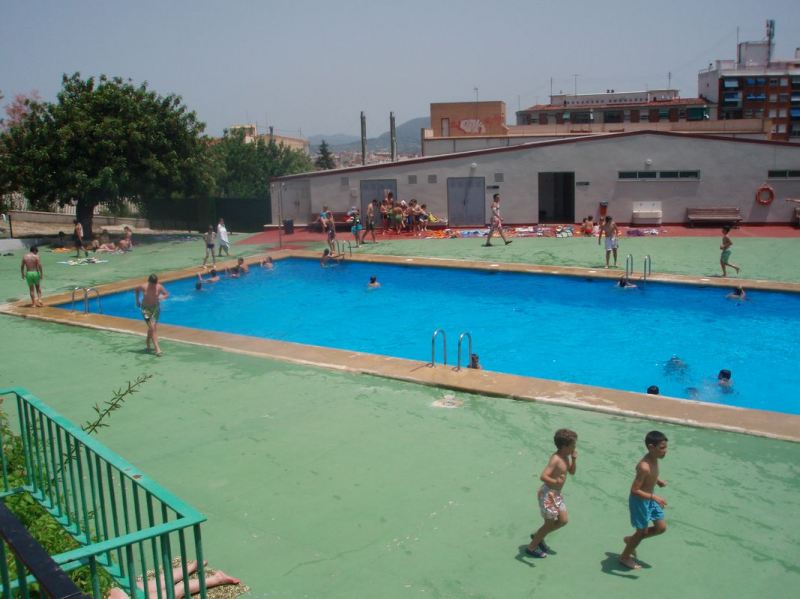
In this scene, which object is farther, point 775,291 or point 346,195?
point 346,195

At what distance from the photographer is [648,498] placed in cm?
607

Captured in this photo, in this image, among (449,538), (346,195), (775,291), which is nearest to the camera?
(449,538)

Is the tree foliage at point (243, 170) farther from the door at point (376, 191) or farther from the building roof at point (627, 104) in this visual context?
the building roof at point (627, 104)

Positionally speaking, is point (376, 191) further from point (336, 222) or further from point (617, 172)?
point (617, 172)

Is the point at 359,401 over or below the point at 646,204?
below

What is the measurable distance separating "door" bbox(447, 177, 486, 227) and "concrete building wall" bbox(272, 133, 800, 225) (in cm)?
27

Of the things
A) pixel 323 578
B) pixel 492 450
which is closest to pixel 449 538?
pixel 323 578

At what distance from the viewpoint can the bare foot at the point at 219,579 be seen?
19.4 ft

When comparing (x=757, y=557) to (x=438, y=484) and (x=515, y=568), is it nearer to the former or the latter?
(x=515, y=568)

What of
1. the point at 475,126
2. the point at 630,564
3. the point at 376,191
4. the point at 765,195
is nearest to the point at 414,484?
the point at 630,564

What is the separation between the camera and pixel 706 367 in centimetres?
1509

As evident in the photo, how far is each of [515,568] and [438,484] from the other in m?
1.76

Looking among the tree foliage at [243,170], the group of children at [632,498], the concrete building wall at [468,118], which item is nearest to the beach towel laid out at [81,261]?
the group of children at [632,498]

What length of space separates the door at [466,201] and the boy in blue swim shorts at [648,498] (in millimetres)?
27873
